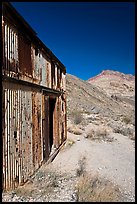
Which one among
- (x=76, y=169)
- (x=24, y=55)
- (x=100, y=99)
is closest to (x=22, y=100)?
(x=24, y=55)

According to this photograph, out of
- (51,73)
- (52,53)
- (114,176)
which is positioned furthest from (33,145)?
(52,53)

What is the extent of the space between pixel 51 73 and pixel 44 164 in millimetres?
3684

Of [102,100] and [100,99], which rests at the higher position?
[100,99]

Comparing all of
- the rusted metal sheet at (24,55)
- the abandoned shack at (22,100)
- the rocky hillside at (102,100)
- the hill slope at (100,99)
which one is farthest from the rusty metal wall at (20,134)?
the hill slope at (100,99)

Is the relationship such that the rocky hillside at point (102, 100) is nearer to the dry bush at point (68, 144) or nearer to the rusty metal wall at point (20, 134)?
the dry bush at point (68, 144)

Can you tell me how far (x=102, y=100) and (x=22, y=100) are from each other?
37.7 meters

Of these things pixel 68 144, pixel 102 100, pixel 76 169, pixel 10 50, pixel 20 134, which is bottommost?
pixel 76 169

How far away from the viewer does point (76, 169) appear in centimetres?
727

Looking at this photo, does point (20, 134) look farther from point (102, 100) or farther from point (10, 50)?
point (102, 100)

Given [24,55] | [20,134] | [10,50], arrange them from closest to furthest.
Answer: [10,50] → [20,134] → [24,55]

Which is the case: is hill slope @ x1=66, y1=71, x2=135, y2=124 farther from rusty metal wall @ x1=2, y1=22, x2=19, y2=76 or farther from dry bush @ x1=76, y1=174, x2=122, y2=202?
rusty metal wall @ x1=2, y1=22, x2=19, y2=76

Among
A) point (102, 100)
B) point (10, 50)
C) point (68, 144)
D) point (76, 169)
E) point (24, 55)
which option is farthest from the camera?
point (102, 100)

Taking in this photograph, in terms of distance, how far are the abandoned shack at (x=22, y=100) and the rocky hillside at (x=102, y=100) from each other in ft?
49.6

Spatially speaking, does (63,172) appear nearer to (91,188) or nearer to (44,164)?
(44,164)
